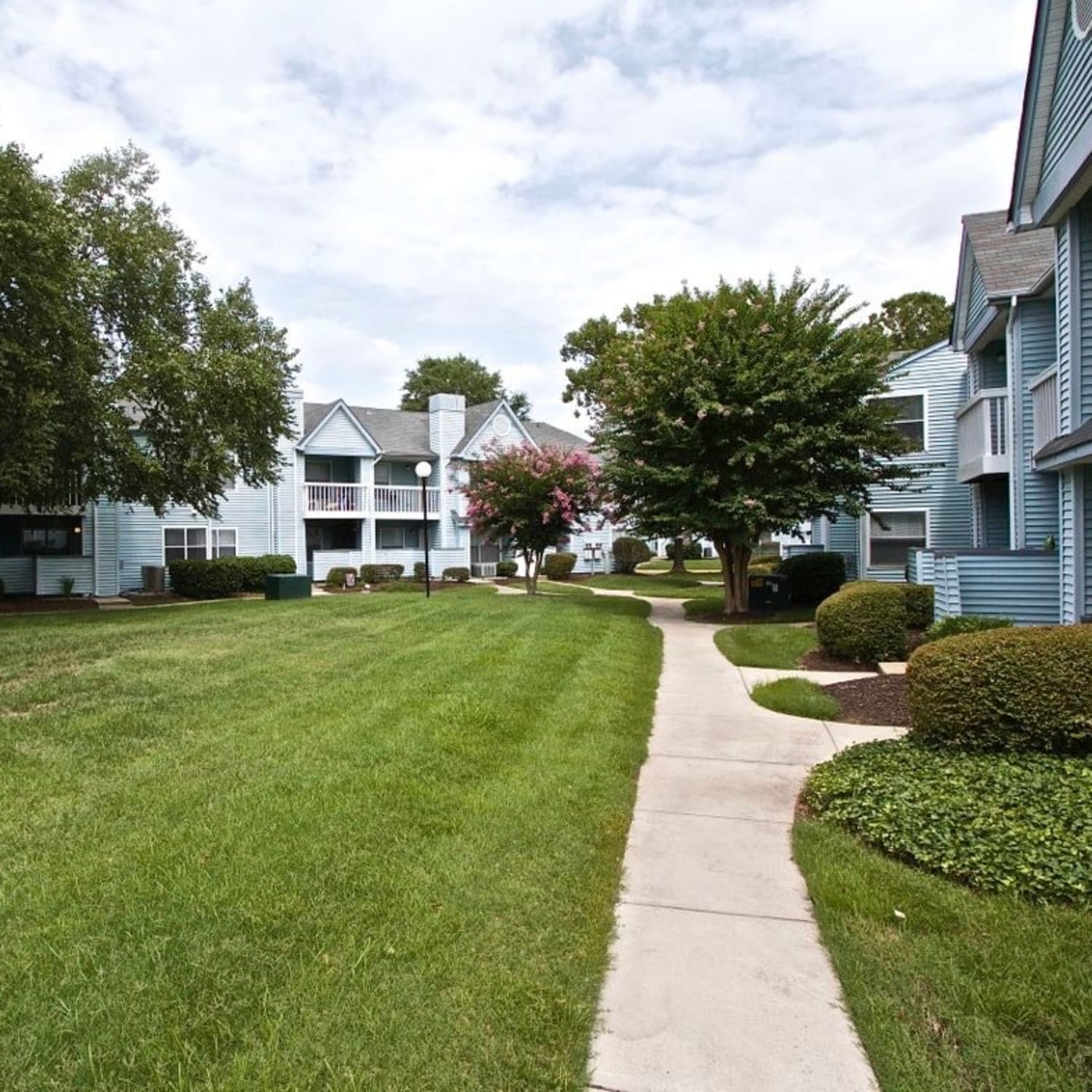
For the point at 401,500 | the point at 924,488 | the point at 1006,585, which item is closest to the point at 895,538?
the point at 924,488

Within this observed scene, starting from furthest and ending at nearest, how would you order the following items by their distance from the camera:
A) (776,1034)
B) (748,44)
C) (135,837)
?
(748,44)
(135,837)
(776,1034)

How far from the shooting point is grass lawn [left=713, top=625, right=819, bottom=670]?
9720mm

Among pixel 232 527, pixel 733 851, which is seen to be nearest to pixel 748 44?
pixel 733 851

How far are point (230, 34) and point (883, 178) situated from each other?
10.1 metres

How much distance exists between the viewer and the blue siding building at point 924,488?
17547 mm

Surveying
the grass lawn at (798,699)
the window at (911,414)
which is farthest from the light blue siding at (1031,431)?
the window at (911,414)

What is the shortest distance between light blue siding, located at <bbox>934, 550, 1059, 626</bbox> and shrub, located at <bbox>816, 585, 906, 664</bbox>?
832mm

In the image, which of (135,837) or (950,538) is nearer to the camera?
(135,837)

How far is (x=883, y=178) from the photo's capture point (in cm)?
1248

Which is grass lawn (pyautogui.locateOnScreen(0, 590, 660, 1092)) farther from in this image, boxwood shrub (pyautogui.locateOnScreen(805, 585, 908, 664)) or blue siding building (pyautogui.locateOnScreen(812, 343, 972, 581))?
blue siding building (pyautogui.locateOnScreen(812, 343, 972, 581))

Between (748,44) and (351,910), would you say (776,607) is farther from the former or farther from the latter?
(351,910)

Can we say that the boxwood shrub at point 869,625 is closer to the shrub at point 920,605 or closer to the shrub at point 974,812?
the shrub at point 920,605

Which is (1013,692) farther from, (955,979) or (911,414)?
(911,414)

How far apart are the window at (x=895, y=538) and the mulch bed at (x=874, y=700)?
10.8m
